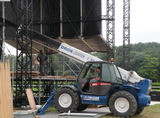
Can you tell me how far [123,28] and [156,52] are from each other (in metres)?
67.4

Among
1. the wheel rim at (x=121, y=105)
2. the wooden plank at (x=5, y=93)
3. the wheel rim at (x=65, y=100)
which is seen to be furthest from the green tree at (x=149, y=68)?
the wooden plank at (x=5, y=93)

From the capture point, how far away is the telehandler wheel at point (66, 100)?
41.1 ft

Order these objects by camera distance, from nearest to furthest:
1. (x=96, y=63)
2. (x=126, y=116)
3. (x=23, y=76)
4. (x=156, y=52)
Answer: (x=126, y=116) → (x=96, y=63) → (x=23, y=76) → (x=156, y=52)

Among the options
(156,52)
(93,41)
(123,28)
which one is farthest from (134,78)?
(156,52)

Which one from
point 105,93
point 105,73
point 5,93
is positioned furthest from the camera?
point 105,73

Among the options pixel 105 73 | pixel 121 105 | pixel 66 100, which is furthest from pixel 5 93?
A: pixel 105 73

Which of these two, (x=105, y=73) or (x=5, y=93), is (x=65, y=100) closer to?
(x=105, y=73)

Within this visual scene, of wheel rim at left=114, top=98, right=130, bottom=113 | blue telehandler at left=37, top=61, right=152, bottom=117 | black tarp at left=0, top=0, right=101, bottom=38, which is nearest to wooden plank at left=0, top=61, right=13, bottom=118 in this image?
blue telehandler at left=37, top=61, right=152, bottom=117

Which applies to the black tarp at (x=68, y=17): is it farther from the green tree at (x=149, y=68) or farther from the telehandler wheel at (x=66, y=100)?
the green tree at (x=149, y=68)

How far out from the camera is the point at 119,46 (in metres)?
107

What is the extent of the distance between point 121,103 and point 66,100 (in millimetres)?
2323

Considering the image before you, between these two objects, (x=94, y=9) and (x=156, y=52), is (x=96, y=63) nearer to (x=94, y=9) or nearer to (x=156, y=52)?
(x=94, y=9)

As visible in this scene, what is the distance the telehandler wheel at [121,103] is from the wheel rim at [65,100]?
5.94 feet

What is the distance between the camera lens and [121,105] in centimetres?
1203
